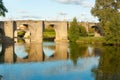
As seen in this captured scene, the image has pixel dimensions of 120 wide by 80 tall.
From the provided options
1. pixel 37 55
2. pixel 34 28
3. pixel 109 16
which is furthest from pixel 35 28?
pixel 37 55

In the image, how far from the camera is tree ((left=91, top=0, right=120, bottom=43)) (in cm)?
A: 6089

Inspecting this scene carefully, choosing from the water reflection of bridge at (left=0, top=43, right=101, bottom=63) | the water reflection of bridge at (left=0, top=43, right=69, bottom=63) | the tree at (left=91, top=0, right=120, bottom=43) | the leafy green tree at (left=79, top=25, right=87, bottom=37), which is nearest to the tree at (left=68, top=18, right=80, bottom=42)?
the leafy green tree at (left=79, top=25, right=87, bottom=37)

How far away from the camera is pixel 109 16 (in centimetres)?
6638

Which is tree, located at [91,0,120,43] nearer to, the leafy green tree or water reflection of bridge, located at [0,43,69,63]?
the leafy green tree

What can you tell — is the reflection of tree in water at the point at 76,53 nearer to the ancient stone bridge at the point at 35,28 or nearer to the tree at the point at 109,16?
the tree at the point at 109,16

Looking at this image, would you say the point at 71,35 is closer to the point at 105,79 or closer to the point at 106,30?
the point at 106,30

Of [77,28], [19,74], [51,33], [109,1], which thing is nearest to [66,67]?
[19,74]

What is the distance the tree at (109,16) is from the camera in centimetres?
6089

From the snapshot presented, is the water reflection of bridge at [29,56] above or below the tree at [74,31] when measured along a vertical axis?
below

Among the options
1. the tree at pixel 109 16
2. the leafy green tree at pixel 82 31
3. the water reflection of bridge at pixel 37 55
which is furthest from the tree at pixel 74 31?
the water reflection of bridge at pixel 37 55

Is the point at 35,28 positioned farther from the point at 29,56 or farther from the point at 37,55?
the point at 29,56

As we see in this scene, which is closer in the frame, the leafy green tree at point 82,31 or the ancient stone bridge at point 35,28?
the ancient stone bridge at point 35,28

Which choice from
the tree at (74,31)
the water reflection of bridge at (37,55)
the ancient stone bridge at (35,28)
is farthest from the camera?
the tree at (74,31)

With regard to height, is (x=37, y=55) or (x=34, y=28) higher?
(x=34, y=28)
